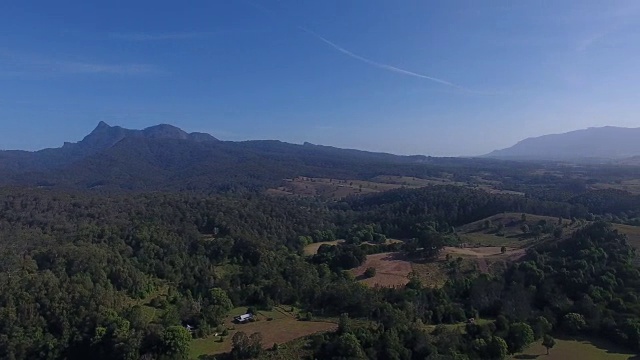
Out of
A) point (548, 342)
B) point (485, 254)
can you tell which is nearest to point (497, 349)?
point (548, 342)

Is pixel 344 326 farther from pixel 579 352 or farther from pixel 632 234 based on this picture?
pixel 632 234

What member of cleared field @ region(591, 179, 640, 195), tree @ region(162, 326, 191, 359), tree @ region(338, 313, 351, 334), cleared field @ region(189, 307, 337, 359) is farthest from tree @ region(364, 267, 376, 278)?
cleared field @ region(591, 179, 640, 195)

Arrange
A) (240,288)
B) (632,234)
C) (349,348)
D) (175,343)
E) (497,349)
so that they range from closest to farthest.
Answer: (349,348) < (497,349) < (175,343) < (240,288) < (632,234)

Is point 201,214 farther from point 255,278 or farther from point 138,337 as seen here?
point 138,337

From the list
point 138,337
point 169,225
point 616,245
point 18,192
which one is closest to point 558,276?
point 616,245

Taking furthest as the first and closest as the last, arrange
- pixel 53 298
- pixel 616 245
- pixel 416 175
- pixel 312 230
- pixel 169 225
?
1. pixel 416 175
2. pixel 312 230
3. pixel 169 225
4. pixel 616 245
5. pixel 53 298

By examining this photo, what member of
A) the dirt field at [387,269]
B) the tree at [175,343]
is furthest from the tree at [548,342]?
the tree at [175,343]
